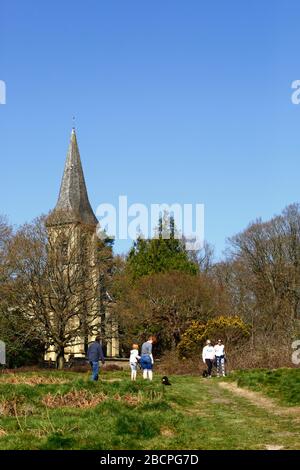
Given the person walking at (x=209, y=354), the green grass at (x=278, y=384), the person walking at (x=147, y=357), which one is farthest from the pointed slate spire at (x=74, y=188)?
the person walking at (x=147, y=357)

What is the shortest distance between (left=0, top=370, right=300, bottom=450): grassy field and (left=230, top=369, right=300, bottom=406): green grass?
96 millimetres

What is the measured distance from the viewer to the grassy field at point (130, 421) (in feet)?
30.7

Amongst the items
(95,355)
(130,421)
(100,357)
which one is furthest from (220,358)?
(130,421)

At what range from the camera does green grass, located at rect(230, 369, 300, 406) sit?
52.1ft

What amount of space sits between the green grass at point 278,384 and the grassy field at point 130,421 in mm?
96

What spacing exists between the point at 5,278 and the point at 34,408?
2741 centimetres

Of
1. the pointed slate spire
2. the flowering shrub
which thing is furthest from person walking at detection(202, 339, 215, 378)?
the pointed slate spire

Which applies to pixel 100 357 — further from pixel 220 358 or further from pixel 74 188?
pixel 74 188

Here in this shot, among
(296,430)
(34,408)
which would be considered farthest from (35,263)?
(296,430)

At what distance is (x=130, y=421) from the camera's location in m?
10.6

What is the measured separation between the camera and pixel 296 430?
10867 mm

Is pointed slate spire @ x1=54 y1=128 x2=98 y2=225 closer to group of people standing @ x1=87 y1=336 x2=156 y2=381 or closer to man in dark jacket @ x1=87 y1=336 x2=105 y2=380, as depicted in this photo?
group of people standing @ x1=87 y1=336 x2=156 y2=381

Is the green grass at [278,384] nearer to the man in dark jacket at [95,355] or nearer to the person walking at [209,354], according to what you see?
the person walking at [209,354]
